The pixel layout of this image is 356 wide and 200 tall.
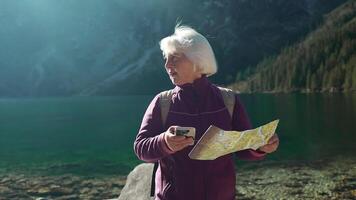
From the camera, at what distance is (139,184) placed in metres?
14.4

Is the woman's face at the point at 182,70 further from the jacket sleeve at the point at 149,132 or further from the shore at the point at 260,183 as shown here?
the shore at the point at 260,183

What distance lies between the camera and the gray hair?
5.40 m

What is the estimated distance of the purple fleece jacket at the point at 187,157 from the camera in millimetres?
5332

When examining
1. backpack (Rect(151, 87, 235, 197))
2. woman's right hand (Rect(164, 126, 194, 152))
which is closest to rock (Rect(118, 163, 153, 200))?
backpack (Rect(151, 87, 235, 197))

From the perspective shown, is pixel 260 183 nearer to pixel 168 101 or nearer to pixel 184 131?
pixel 168 101

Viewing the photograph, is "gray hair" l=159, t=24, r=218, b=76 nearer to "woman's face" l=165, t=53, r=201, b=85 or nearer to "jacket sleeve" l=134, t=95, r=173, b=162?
"woman's face" l=165, t=53, r=201, b=85

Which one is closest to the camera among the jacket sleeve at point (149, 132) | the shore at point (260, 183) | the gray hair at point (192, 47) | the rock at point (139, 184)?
the jacket sleeve at point (149, 132)

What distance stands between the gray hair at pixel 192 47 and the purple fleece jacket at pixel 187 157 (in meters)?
0.20

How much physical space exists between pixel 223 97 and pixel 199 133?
579 millimetres

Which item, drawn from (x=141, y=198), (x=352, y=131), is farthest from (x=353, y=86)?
(x=141, y=198)

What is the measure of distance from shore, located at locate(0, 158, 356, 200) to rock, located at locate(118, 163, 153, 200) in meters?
9.61

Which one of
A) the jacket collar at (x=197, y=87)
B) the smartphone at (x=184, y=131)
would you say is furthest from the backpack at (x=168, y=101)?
the smartphone at (x=184, y=131)

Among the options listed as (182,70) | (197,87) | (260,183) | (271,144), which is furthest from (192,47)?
(260,183)

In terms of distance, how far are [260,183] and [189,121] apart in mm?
22251
